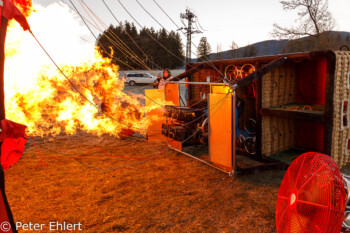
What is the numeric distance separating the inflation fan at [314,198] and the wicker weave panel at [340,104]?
4070mm

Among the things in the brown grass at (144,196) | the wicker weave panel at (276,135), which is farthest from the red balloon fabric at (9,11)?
the wicker weave panel at (276,135)

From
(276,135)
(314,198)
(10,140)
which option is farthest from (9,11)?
(276,135)

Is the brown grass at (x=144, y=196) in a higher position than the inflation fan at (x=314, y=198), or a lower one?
lower

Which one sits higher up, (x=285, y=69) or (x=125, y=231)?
(x=285, y=69)

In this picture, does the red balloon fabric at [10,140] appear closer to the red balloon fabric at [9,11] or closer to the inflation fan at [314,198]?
the red balloon fabric at [9,11]

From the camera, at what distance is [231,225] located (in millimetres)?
4473

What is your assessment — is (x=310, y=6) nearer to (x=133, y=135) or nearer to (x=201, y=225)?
(x=133, y=135)

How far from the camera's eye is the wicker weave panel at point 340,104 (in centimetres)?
606

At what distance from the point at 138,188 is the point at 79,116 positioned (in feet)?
27.9

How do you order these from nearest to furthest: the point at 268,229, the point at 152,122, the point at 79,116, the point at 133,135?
1. the point at 268,229
2. the point at 152,122
3. the point at 133,135
4. the point at 79,116

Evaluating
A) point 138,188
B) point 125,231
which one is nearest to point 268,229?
point 125,231

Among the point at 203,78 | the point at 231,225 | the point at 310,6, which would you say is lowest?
the point at 231,225

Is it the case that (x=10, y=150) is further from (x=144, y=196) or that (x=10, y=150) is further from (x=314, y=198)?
(x=314, y=198)

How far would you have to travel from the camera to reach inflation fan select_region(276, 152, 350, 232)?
2311mm
